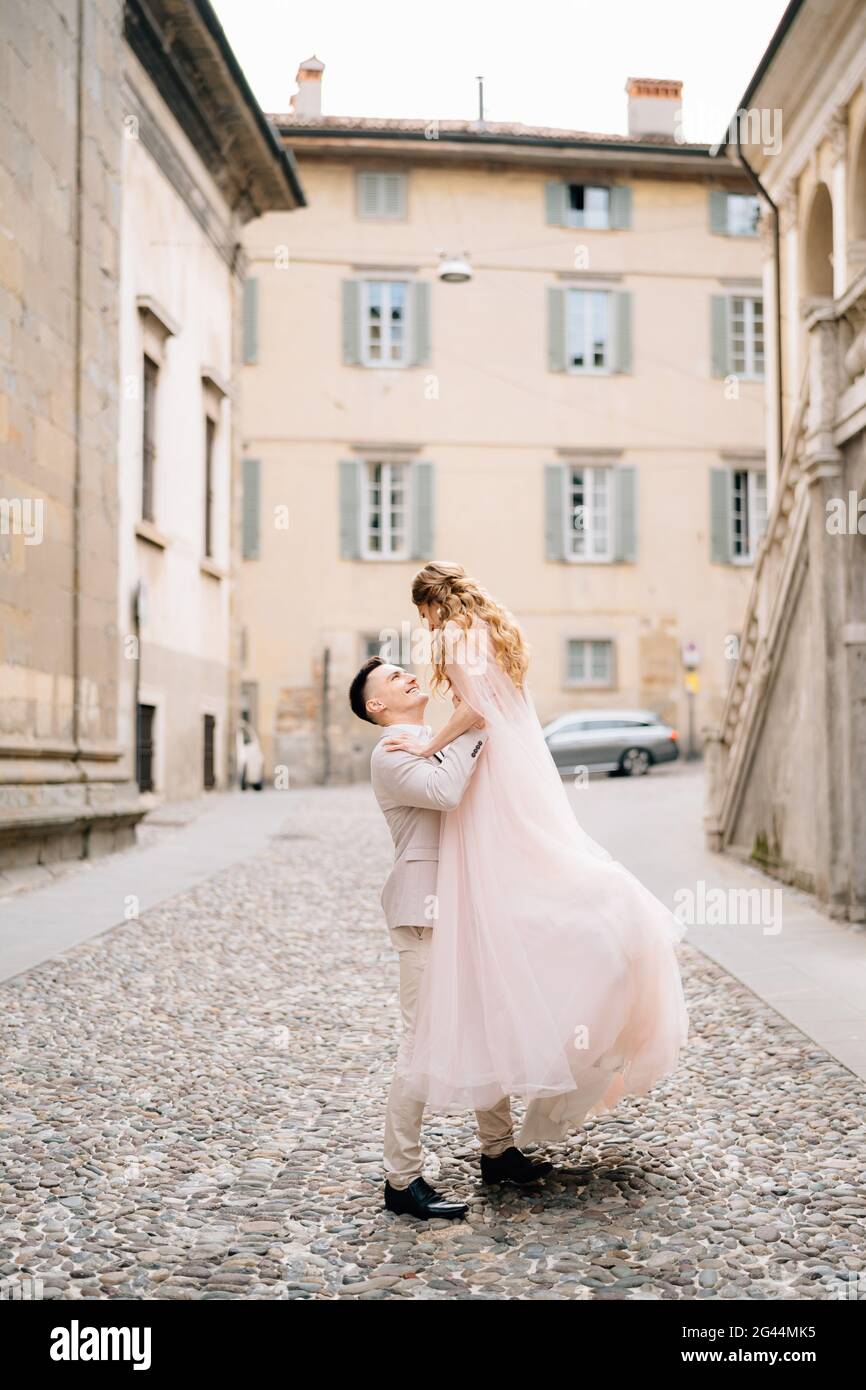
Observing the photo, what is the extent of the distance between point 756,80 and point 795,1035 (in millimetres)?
12741

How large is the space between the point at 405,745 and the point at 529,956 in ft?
2.27

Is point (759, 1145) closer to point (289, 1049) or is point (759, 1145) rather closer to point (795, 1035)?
point (795, 1035)

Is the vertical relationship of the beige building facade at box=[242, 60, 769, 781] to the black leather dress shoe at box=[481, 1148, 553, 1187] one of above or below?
above

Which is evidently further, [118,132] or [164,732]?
[164,732]

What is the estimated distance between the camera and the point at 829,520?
9.81 meters

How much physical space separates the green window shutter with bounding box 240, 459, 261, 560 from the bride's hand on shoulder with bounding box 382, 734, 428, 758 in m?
24.9

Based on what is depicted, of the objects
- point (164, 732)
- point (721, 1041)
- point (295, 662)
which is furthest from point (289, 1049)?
point (295, 662)

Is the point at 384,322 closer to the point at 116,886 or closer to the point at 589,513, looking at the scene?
the point at 589,513

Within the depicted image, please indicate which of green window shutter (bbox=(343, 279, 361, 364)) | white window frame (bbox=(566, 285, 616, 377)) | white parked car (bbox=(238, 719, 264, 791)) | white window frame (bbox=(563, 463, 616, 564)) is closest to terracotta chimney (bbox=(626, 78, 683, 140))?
white window frame (bbox=(566, 285, 616, 377))

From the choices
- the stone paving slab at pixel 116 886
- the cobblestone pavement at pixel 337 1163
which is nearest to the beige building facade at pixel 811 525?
the cobblestone pavement at pixel 337 1163

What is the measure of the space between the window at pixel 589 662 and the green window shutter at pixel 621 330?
561cm

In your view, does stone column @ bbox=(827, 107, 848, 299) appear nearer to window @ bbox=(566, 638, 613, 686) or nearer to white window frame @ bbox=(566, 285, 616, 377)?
window @ bbox=(566, 638, 613, 686)

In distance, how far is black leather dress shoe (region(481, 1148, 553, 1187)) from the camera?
174 inches

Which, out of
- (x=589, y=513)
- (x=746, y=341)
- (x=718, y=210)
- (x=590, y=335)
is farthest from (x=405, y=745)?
(x=718, y=210)
